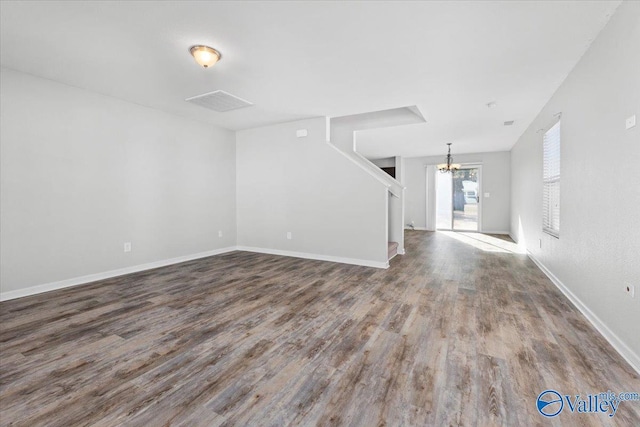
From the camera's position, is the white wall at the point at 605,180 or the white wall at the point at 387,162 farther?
the white wall at the point at 387,162

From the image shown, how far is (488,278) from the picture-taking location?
3664 millimetres

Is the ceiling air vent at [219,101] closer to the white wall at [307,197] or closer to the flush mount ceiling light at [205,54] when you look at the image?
the flush mount ceiling light at [205,54]

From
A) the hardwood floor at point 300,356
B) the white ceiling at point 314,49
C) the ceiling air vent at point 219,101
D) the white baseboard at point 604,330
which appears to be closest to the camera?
the hardwood floor at point 300,356

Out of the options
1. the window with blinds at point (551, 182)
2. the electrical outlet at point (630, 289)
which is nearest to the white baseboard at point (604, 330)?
the electrical outlet at point (630, 289)

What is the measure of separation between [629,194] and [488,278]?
6.94 feet

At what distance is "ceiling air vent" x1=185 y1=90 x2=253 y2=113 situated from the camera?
365 centimetres

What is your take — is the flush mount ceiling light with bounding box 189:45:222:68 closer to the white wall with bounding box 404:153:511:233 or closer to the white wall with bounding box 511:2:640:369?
the white wall with bounding box 511:2:640:369

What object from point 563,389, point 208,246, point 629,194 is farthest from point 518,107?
point 208,246

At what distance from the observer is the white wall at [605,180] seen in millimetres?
1788

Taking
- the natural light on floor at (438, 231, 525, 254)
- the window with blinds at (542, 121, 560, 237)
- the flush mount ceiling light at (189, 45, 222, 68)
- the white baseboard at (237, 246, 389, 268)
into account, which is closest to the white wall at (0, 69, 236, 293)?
the white baseboard at (237, 246, 389, 268)


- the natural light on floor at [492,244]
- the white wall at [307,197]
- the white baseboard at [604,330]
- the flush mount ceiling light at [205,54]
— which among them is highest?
the flush mount ceiling light at [205,54]

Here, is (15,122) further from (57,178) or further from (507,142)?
(507,142)

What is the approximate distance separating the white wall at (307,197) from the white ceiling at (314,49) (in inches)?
38.4

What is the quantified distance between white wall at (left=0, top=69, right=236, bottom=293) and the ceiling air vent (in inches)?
36.9
